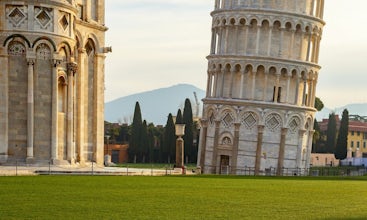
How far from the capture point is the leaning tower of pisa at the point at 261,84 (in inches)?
2751

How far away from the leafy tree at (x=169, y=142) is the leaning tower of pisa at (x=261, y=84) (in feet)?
75.2

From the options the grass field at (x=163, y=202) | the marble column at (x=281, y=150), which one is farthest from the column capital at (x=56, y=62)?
the marble column at (x=281, y=150)

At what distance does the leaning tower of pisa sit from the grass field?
4300 centimetres

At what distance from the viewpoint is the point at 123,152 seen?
100062mm

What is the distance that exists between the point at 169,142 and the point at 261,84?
1077 inches

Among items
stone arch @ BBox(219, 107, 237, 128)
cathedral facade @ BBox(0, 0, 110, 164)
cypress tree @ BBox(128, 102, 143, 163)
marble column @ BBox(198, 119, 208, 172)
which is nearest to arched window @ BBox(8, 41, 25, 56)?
cathedral facade @ BBox(0, 0, 110, 164)

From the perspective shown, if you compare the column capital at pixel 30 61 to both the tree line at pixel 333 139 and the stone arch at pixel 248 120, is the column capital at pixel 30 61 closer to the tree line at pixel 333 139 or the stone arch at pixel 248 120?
the stone arch at pixel 248 120

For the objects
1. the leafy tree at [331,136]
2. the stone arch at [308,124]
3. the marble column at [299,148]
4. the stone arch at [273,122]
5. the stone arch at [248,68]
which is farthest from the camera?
the leafy tree at [331,136]

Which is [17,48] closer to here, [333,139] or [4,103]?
[4,103]

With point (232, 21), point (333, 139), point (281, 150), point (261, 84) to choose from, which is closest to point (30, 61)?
point (232, 21)

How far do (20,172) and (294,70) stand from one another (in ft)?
140

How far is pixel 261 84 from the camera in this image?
232 ft

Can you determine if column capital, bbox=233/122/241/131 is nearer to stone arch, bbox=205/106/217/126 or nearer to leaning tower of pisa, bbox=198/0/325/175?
→ leaning tower of pisa, bbox=198/0/325/175

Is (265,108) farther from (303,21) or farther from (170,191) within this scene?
(170,191)
